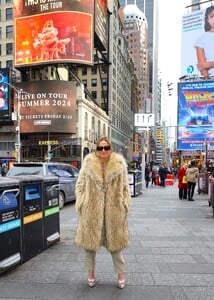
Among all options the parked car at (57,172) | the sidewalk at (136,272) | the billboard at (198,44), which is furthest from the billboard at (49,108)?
the sidewalk at (136,272)

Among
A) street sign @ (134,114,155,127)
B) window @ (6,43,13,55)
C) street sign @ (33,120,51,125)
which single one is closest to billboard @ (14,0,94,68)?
street sign @ (33,120,51,125)

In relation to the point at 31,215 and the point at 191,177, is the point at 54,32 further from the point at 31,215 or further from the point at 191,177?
the point at 31,215

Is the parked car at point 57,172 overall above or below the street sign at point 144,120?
below

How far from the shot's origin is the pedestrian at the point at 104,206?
5.09 metres

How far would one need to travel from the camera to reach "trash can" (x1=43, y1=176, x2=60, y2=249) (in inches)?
285

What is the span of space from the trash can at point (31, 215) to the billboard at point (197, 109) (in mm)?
22001

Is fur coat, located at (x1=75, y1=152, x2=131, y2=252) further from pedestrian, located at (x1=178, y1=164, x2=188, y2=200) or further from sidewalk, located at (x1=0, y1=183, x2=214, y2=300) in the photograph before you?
pedestrian, located at (x1=178, y1=164, x2=188, y2=200)

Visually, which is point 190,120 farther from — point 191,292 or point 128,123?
point 128,123

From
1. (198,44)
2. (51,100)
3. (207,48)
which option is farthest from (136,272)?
(51,100)

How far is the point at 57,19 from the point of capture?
218 ft

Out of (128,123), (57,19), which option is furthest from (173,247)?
(128,123)

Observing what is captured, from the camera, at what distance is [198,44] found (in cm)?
2781

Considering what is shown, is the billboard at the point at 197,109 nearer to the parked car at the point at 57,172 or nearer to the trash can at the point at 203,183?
the trash can at the point at 203,183

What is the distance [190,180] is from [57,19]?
54.2 meters
